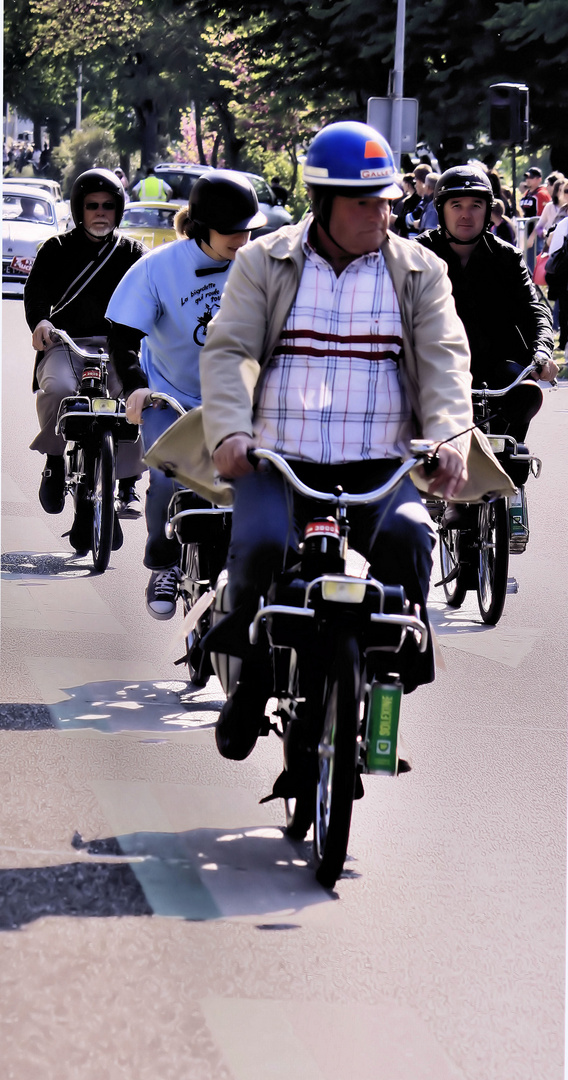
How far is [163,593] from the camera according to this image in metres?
6.83

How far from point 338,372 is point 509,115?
58.4 feet

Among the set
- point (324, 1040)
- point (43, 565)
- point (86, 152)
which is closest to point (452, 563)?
point (43, 565)

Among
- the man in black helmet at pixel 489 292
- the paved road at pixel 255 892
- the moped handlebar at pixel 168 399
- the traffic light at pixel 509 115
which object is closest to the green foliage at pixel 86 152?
the traffic light at pixel 509 115

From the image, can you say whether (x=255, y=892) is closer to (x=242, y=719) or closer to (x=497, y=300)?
(x=242, y=719)

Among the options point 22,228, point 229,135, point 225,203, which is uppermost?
point 229,135

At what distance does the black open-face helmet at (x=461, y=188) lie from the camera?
25.2ft

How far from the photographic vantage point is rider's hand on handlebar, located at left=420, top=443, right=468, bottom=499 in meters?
4.48

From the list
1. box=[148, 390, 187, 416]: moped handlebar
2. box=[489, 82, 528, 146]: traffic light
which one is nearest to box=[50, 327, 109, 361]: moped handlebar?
box=[148, 390, 187, 416]: moped handlebar

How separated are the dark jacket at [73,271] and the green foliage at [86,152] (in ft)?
195

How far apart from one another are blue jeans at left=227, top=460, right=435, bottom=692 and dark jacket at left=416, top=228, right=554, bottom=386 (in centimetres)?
341

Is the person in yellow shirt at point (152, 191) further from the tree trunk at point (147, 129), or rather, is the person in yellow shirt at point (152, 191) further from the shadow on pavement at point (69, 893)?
the tree trunk at point (147, 129)

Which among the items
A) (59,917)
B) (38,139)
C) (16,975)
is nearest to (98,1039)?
(16,975)

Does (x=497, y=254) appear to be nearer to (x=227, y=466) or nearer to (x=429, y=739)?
(x=429, y=739)

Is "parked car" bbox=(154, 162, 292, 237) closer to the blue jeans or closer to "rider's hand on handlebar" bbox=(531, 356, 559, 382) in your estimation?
"rider's hand on handlebar" bbox=(531, 356, 559, 382)
